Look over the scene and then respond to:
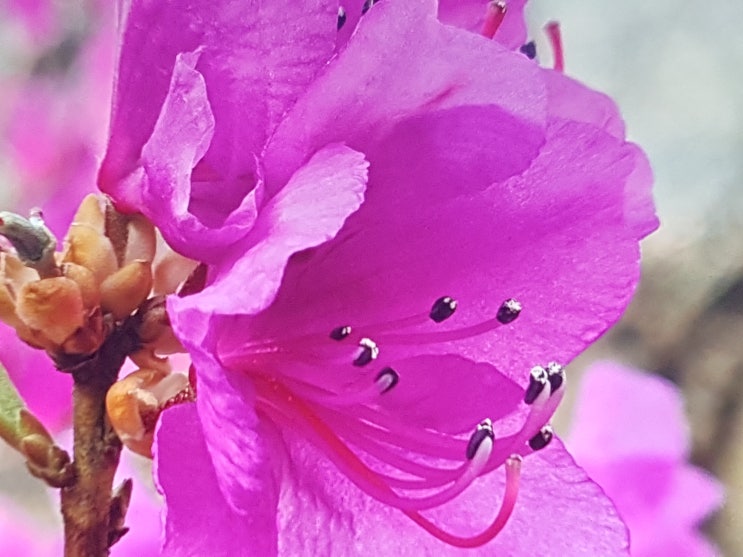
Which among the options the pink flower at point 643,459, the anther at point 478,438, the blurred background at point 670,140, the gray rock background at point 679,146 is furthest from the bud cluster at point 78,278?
the gray rock background at point 679,146

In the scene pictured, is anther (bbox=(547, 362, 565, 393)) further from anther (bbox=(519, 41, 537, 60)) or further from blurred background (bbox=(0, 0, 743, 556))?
blurred background (bbox=(0, 0, 743, 556))

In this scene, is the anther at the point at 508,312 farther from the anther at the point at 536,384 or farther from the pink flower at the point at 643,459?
the pink flower at the point at 643,459

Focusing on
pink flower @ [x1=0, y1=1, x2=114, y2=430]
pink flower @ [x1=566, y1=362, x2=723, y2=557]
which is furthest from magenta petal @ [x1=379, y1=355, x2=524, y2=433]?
pink flower @ [x1=0, y1=1, x2=114, y2=430]

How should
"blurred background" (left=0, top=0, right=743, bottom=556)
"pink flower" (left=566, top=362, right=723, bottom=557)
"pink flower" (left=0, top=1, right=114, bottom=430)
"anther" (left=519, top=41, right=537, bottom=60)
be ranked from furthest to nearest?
"blurred background" (left=0, top=0, right=743, bottom=556) → "pink flower" (left=0, top=1, right=114, bottom=430) → "pink flower" (left=566, top=362, right=723, bottom=557) → "anther" (left=519, top=41, right=537, bottom=60)

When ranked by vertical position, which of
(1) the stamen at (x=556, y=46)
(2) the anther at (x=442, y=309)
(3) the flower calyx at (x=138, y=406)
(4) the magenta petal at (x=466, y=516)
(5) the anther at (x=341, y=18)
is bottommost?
(4) the magenta petal at (x=466, y=516)

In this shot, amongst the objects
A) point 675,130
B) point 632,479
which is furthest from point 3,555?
point 675,130

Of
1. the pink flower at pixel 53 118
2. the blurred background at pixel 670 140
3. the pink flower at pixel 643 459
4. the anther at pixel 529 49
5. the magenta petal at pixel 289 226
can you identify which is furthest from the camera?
the blurred background at pixel 670 140

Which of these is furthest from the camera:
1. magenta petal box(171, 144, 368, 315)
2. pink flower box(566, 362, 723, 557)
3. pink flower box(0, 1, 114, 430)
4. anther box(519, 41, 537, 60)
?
pink flower box(0, 1, 114, 430)

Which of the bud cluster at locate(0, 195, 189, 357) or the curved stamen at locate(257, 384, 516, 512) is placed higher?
the bud cluster at locate(0, 195, 189, 357)

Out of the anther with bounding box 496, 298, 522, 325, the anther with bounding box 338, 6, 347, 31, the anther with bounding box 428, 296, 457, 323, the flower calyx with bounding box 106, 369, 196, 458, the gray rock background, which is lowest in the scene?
the gray rock background
